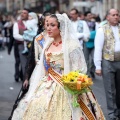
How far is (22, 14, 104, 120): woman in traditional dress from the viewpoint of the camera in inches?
253

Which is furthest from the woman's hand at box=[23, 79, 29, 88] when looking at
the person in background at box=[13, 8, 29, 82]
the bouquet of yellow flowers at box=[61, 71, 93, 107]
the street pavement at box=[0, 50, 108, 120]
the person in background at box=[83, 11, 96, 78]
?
the person in background at box=[83, 11, 96, 78]

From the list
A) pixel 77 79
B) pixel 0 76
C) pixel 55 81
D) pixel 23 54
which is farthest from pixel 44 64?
pixel 0 76

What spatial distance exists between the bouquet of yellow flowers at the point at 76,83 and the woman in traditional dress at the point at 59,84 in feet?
0.75

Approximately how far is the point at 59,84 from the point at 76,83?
502 mm

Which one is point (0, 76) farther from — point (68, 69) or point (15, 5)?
point (15, 5)

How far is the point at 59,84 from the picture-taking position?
21.6 feet

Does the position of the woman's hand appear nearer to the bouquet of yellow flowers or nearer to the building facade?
the bouquet of yellow flowers

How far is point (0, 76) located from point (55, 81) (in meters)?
8.60

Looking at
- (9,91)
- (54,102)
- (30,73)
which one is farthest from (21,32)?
(54,102)

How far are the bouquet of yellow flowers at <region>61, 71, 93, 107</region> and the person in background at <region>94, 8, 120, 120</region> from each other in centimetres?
188

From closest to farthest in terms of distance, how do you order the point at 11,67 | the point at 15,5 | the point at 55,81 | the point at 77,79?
the point at 77,79 → the point at 55,81 → the point at 11,67 → the point at 15,5

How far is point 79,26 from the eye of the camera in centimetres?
1300

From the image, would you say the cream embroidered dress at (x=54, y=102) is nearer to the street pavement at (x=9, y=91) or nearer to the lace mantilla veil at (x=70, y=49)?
the lace mantilla veil at (x=70, y=49)

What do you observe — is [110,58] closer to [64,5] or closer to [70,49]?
[70,49]
